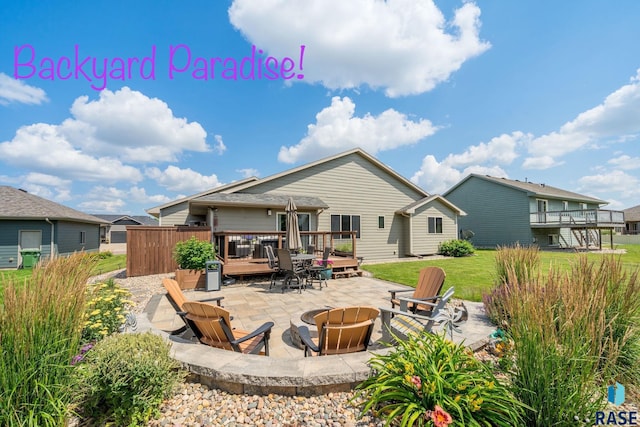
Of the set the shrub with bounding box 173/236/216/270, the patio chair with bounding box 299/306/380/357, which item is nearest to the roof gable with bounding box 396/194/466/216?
the shrub with bounding box 173/236/216/270

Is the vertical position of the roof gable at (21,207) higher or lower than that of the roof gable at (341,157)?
lower

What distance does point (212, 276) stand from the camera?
7.78m

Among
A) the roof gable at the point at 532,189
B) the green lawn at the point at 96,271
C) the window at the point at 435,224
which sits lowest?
the green lawn at the point at 96,271

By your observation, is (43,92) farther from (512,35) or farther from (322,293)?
(512,35)

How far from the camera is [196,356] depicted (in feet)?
9.59

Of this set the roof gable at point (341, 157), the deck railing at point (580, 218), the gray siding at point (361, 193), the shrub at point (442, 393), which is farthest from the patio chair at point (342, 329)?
the deck railing at point (580, 218)

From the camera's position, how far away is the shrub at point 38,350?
172 centimetres

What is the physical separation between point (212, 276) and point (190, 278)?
2.98 feet

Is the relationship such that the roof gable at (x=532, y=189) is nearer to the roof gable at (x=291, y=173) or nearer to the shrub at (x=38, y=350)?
the roof gable at (x=291, y=173)

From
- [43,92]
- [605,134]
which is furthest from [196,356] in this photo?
[605,134]

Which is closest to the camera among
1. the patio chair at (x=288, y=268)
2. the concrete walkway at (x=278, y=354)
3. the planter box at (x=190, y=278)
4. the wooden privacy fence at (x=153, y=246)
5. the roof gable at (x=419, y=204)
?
the concrete walkway at (x=278, y=354)

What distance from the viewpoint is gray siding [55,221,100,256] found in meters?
17.2

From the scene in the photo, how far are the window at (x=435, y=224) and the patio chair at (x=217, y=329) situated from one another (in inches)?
648

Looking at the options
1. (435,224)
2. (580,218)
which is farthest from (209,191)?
(580,218)
